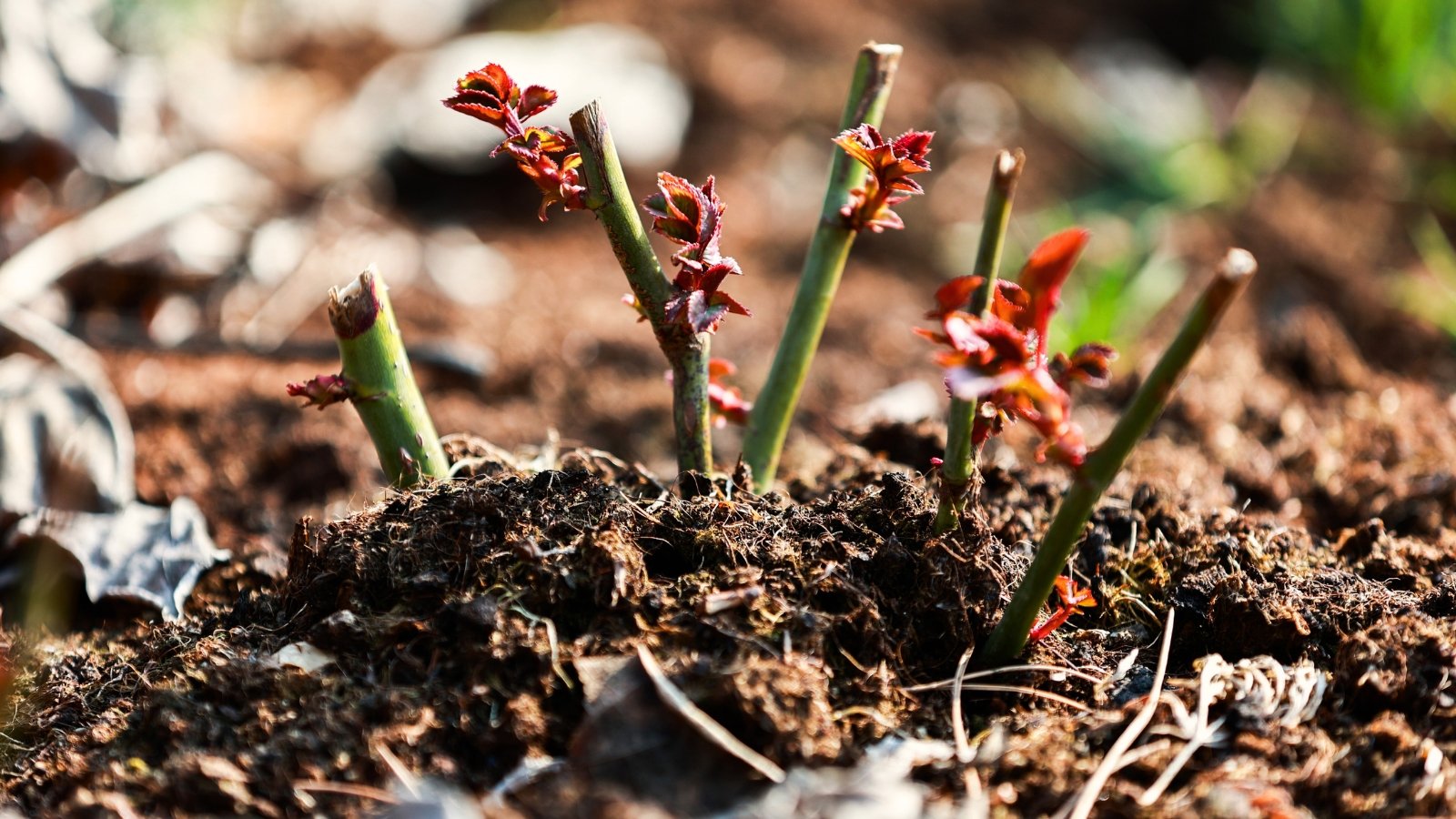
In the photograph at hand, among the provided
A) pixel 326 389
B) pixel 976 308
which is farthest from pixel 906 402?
pixel 326 389

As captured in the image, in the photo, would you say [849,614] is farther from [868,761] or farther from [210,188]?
[210,188]

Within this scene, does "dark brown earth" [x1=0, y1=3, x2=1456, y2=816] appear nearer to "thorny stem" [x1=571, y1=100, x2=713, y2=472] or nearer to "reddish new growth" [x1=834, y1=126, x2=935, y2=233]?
"thorny stem" [x1=571, y1=100, x2=713, y2=472]

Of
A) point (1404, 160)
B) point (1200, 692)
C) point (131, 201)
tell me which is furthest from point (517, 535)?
point (1404, 160)

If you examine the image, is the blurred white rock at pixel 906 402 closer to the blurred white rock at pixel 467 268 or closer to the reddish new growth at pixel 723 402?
the reddish new growth at pixel 723 402

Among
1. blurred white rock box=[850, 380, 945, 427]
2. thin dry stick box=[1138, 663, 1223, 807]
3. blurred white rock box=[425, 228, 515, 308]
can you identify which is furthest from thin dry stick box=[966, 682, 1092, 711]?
blurred white rock box=[425, 228, 515, 308]

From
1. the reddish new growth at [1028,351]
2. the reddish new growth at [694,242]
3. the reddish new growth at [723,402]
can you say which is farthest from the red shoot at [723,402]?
the reddish new growth at [1028,351]
